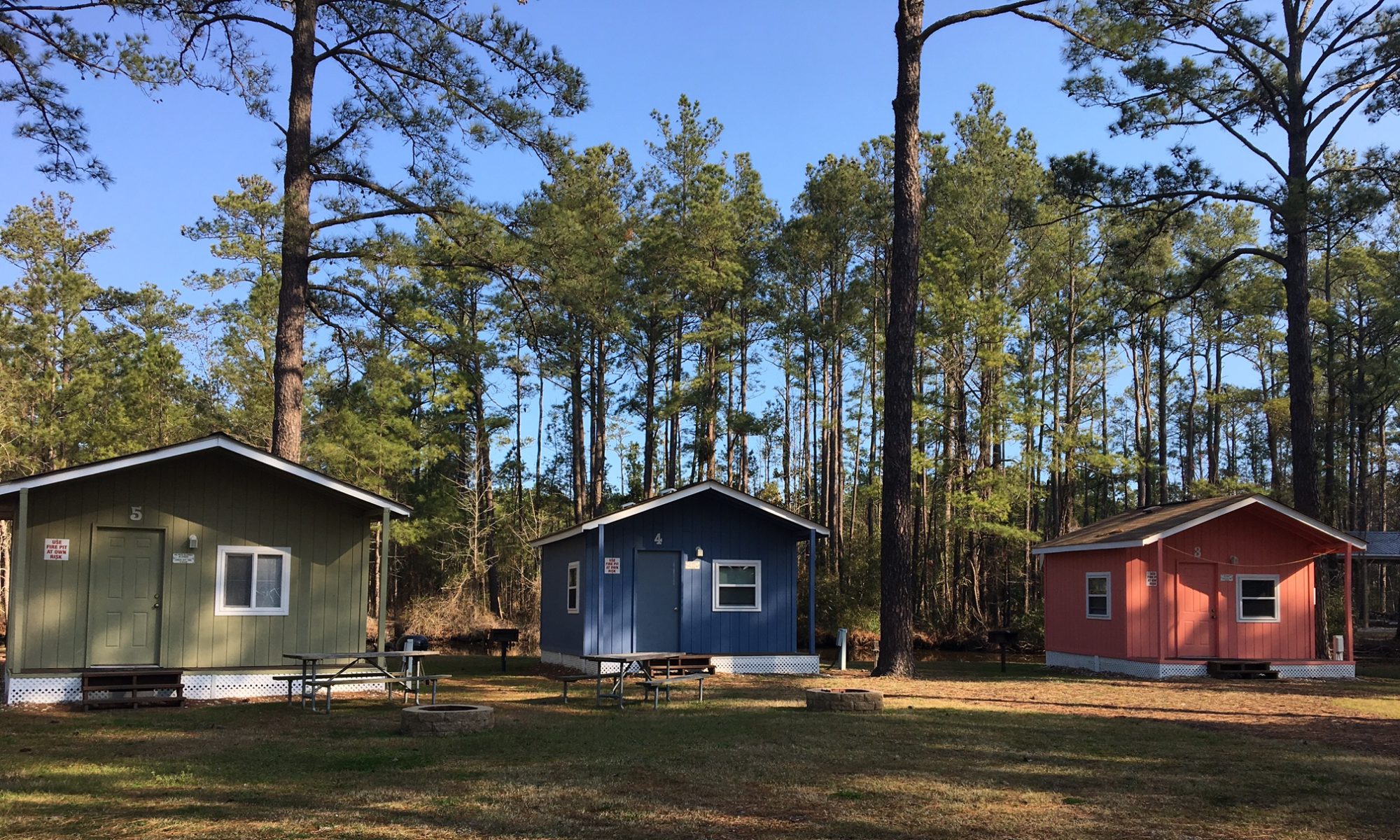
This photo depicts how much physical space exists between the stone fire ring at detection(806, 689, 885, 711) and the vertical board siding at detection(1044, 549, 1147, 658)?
831 centimetres

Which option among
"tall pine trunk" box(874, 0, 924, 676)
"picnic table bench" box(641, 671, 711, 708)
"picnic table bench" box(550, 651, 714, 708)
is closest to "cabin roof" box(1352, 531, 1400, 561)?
"tall pine trunk" box(874, 0, 924, 676)

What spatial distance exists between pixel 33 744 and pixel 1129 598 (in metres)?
16.2

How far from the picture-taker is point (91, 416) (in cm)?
2969

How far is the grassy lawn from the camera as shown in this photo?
632 cm

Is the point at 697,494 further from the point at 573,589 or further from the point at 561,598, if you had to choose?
the point at 561,598

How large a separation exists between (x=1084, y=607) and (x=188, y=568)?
15333 millimetres

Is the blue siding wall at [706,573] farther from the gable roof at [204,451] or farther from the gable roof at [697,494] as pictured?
the gable roof at [204,451]

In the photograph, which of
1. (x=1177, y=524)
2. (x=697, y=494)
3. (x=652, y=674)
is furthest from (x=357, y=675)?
(x=1177, y=524)

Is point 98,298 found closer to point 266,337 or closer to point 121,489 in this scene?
point 266,337

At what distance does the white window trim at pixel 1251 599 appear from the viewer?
1888 centimetres

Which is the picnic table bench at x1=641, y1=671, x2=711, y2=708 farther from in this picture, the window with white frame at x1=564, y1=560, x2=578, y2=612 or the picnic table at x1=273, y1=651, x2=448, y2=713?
the window with white frame at x1=564, y1=560, x2=578, y2=612

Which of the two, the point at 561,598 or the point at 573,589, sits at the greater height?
the point at 573,589

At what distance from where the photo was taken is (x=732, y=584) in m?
19.2

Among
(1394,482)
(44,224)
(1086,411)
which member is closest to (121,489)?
(44,224)
